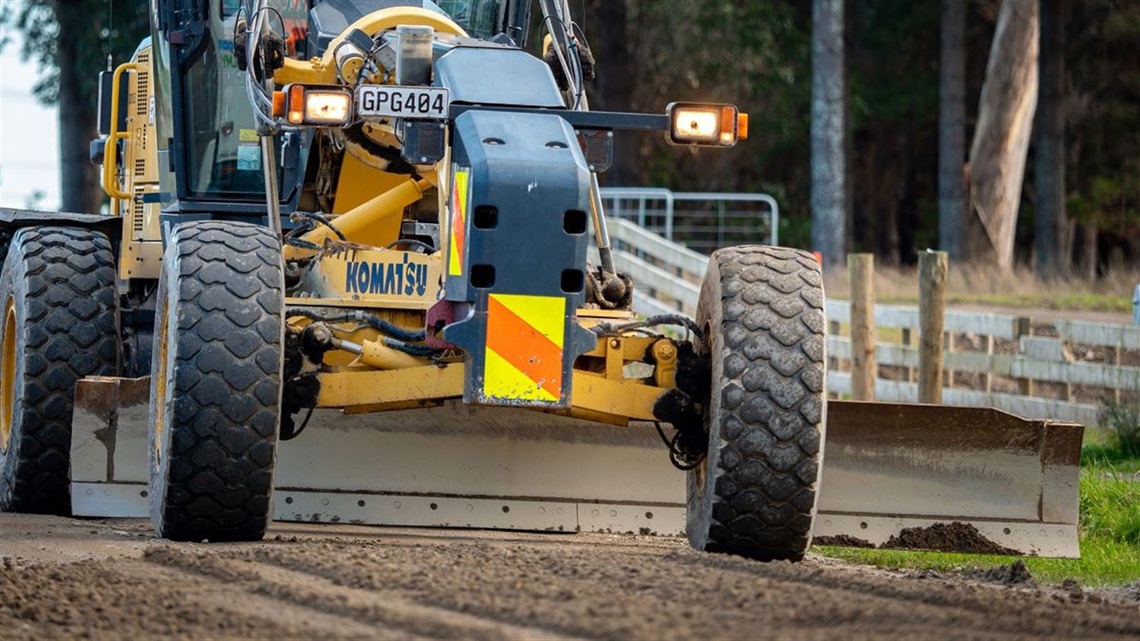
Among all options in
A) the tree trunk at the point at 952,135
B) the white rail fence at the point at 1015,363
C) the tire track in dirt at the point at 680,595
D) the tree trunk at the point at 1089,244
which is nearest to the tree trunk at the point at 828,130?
the tree trunk at the point at 952,135

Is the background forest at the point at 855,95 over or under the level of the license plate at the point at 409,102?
over

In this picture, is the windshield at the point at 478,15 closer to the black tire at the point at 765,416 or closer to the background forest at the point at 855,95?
the black tire at the point at 765,416

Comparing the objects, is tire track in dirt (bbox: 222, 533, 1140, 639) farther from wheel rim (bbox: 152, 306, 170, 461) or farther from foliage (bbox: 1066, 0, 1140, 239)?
foliage (bbox: 1066, 0, 1140, 239)

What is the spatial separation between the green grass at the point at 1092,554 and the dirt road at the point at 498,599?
853 mm

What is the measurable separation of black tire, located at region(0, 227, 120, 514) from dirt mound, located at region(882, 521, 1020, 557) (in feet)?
12.5

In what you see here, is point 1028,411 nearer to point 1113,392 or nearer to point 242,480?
point 1113,392

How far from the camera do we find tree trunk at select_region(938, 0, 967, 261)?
34094 millimetres

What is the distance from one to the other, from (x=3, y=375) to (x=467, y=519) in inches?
111

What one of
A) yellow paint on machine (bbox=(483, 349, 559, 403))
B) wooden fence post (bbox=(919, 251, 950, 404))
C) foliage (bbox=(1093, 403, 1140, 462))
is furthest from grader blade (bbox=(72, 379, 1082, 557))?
wooden fence post (bbox=(919, 251, 950, 404))

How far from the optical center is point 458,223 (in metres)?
7.41

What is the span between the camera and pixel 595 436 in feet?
29.8

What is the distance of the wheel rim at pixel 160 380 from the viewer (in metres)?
8.09

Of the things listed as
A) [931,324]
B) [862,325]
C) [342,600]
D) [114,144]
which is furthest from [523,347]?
[862,325]

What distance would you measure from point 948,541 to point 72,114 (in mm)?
28431
